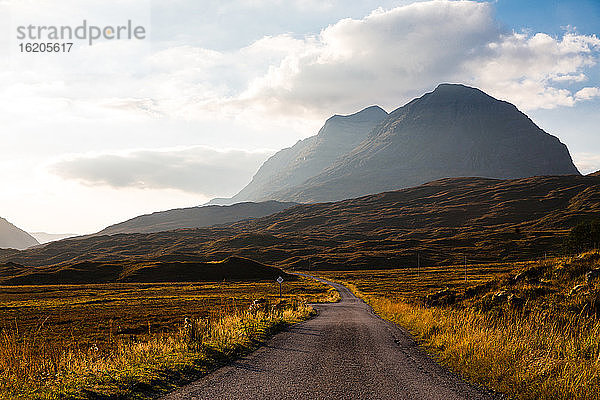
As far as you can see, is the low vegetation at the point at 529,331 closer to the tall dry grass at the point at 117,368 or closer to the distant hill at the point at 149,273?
the tall dry grass at the point at 117,368

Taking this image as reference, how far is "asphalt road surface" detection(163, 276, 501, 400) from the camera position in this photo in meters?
10.6

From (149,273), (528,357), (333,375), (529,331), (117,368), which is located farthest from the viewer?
(149,273)

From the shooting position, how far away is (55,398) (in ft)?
31.3

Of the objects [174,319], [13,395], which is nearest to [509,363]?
[13,395]

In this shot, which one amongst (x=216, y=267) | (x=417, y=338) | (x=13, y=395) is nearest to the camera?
(x=13, y=395)

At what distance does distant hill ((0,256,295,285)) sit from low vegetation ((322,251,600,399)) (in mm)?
111314

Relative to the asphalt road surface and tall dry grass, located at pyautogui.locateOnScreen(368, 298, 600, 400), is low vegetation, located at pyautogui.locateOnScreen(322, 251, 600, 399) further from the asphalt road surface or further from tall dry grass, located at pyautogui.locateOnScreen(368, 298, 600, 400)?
the asphalt road surface

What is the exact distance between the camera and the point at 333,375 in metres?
12.5

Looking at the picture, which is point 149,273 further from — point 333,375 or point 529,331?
point 529,331

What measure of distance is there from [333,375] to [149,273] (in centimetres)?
13958

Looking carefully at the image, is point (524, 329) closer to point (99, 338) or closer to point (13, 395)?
point (13, 395)

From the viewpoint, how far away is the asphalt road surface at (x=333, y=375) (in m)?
10.6

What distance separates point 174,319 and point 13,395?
3622 cm

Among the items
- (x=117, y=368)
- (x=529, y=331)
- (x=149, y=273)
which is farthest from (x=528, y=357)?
(x=149, y=273)
